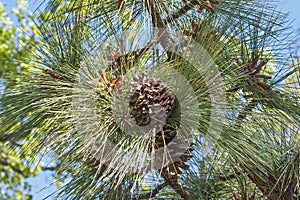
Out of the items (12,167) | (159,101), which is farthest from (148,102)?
(12,167)

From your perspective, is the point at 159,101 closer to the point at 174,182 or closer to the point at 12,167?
the point at 174,182

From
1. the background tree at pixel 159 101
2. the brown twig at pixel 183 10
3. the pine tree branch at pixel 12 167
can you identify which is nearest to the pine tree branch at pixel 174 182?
the background tree at pixel 159 101

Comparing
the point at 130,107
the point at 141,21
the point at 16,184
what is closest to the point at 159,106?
the point at 130,107

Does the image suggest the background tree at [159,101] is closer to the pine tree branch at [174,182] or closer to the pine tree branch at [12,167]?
the pine tree branch at [174,182]

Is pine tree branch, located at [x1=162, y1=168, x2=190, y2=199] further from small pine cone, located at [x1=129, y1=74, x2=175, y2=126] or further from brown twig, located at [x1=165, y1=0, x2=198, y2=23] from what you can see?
brown twig, located at [x1=165, y1=0, x2=198, y2=23]

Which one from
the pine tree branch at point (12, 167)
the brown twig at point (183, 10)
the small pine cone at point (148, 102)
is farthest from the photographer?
the pine tree branch at point (12, 167)

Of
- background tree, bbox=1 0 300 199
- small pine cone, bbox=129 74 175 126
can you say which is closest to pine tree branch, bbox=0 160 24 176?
background tree, bbox=1 0 300 199

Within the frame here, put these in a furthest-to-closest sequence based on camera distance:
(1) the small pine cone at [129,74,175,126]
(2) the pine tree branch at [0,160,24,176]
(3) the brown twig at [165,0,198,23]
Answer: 1. (2) the pine tree branch at [0,160,24,176]
2. (3) the brown twig at [165,0,198,23]
3. (1) the small pine cone at [129,74,175,126]
